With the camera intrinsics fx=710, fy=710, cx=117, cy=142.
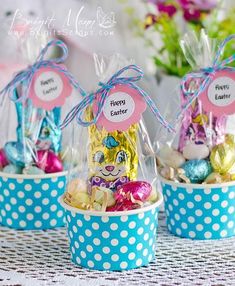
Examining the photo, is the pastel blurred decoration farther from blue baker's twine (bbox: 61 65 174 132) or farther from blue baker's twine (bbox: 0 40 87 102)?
blue baker's twine (bbox: 61 65 174 132)

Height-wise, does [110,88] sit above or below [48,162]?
above

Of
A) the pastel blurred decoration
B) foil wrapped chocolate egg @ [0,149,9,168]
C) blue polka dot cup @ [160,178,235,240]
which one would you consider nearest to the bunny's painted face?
blue polka dot cup @ [160,178,235,240]

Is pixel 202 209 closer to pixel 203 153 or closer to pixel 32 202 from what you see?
pixel 203 153

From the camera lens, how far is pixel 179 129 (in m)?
1.43

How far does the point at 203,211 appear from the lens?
135 cm

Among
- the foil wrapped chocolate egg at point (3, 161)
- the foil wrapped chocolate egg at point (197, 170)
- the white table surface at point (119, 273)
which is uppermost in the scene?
the foil wrapped chocolate egg at point (3, 161)

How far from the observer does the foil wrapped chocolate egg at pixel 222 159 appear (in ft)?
4.40

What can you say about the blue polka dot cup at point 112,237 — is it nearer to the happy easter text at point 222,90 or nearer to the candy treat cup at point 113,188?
the candy treat cup at point 113,188

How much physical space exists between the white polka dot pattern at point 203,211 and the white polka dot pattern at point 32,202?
0.23m

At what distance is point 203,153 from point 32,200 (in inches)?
13.9

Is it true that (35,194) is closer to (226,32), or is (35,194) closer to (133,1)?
(226,32)

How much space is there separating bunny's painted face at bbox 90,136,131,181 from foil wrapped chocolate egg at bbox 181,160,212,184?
6.1 inches

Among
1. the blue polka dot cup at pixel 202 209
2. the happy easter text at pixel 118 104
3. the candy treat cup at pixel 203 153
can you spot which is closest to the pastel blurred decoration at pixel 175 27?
the candy treat cup at pixel 203 153

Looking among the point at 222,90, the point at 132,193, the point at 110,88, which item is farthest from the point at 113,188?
the point at 222,90
